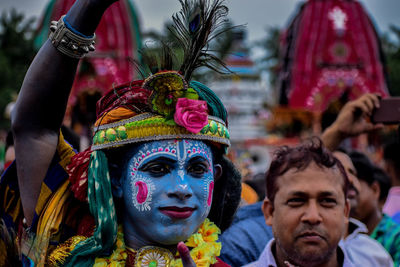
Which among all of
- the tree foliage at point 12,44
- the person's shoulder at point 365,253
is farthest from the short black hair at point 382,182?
the tree foliage at point 12,44

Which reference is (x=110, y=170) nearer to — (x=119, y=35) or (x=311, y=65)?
(x=119, y=35)

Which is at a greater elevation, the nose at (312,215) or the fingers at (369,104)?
the fingers at (369,104)

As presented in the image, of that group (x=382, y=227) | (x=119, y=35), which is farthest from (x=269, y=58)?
(x=382, y=227)

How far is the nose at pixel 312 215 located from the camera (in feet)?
7.71

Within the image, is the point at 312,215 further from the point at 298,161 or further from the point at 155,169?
the point at 155,169

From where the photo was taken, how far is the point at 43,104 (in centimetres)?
198

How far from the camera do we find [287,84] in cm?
1344

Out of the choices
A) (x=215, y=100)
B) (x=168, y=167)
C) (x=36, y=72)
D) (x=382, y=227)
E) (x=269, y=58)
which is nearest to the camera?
(x=36, y=72)

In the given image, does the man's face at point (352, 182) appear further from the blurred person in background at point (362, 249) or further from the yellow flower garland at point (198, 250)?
the yellow flower garland at point (198, 250)

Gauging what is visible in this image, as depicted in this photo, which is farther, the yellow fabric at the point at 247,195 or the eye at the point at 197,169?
the yellow fabric at the point at 247,195

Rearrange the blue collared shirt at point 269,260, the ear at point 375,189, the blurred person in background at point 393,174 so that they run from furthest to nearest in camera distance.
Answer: the blurred person in background at point 393,174 < the ear at point 375,189 < the blue collared shirt at point 269,260

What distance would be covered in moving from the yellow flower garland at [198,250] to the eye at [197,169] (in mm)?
269

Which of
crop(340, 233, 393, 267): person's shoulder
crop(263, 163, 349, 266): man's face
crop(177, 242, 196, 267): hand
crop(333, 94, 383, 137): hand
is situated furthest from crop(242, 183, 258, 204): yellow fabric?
crop(177, 242, 196, 267): hand

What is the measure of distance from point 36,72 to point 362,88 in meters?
12.5
